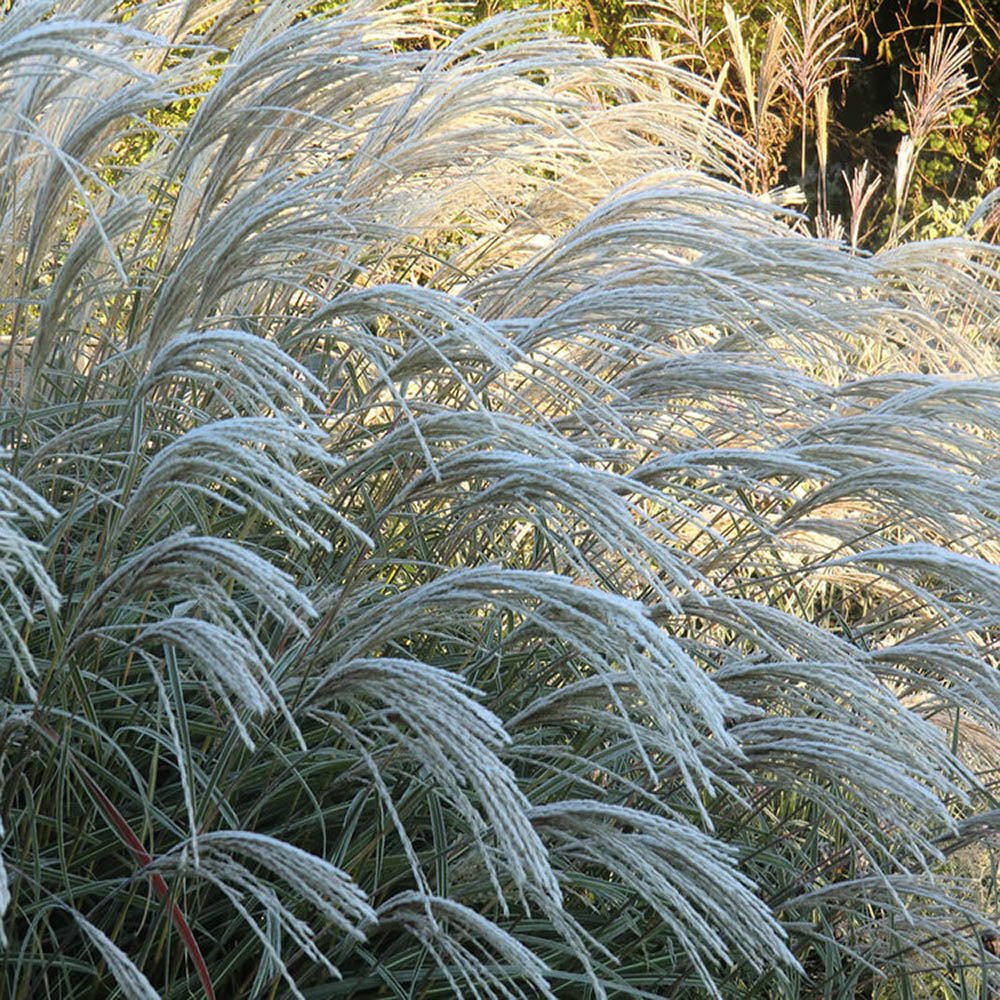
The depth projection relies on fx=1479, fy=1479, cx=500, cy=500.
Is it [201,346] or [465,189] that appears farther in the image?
[465,189]

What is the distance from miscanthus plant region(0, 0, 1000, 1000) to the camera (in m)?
1.38

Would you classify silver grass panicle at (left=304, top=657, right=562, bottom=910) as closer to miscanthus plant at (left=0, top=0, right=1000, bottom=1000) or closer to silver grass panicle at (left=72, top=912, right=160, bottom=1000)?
miscanthus plant at (left=0, top=0, right=1000, bottom=1000)

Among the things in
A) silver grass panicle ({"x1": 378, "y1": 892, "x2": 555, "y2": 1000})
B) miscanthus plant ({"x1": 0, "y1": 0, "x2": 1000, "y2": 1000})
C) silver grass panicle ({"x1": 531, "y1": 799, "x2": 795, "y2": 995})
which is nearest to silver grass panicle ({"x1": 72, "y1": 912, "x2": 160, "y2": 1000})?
miscanthus plant ({"x1": 0, "y1": 0, "x2": 1000, "y2": 1000})

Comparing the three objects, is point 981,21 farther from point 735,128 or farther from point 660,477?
point 660,477

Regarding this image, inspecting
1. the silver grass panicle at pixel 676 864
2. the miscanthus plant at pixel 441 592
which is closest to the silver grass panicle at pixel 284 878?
the miscanthus plant at pixel 441 592

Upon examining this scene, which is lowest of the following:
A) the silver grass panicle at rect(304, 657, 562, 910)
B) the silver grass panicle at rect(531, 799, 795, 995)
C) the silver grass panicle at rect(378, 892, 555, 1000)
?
the silver grass panicle at rect(378, 892, 555, 1000)

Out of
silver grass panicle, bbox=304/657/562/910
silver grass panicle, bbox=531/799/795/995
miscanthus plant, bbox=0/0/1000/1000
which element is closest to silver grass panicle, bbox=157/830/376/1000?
miscanthus plant, bbox=0/0/1000/1000

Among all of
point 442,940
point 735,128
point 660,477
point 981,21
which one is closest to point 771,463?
point 660,477

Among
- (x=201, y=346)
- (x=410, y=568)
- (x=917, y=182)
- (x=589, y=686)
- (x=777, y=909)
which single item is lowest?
(x=917, y=182)

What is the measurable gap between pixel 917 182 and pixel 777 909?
268 inches

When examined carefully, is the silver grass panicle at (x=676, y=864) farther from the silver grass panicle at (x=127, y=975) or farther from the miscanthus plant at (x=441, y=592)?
the silver grass panicle at (x=127, y=975)

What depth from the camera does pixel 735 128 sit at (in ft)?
25.0

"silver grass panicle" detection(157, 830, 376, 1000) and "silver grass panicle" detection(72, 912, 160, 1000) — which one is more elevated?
"silver grass panicle" detection(157, 830, 376, 1000)

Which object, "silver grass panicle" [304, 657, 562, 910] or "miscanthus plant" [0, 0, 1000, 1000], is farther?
"miscanthus plant" [0, 0, 1000, 1000]
